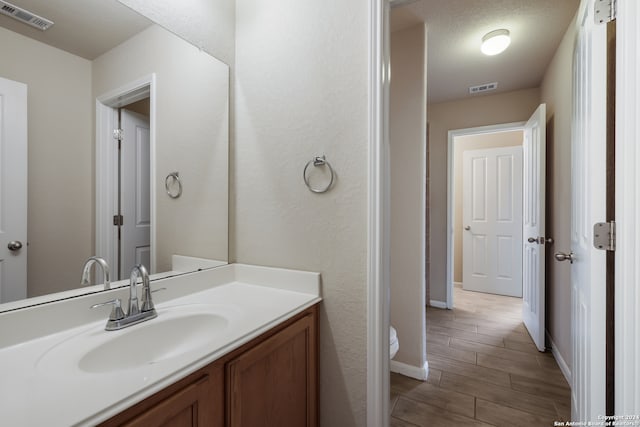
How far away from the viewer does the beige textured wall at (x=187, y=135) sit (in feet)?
3.98

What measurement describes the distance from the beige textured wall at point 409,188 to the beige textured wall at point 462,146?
2088 mm

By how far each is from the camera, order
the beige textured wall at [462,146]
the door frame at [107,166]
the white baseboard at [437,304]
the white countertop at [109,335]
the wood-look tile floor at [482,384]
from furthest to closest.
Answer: the beige textured wall at [462,146] < the white baseboard at [437,304] < the wood-look tile floor at [482,384] < the door frame at [107,166] < the white countertop at [109,335]

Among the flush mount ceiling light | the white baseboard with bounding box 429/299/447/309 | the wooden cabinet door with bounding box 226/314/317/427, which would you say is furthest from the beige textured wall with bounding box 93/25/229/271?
the white baseboard with bounding box 429/299/447/309

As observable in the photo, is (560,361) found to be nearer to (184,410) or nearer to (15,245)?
(184,410)

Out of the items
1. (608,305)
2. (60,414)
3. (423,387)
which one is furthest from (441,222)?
(60,414)

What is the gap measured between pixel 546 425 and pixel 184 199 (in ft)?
7.22

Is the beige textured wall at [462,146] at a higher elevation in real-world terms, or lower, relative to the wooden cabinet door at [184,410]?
higher

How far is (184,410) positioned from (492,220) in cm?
418

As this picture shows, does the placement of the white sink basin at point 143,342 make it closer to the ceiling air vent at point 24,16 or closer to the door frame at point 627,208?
the ceiling air vent at point 24,16

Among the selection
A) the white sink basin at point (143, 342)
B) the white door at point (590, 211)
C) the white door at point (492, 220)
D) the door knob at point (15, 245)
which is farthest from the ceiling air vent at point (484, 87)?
the door knob at point (15, 245)

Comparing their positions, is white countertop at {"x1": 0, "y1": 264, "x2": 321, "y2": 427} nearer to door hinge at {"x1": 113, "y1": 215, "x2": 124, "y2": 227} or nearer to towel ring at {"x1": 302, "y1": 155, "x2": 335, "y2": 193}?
door hinge at {"x1": 113, "y1": 215, "x2": 124, "y2": 227}

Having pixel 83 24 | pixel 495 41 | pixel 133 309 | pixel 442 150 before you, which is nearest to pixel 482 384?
pixel 133 309

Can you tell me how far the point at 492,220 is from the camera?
3.95 metres

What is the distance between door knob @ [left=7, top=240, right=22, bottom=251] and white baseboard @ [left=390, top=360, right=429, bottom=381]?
2.15 metres
